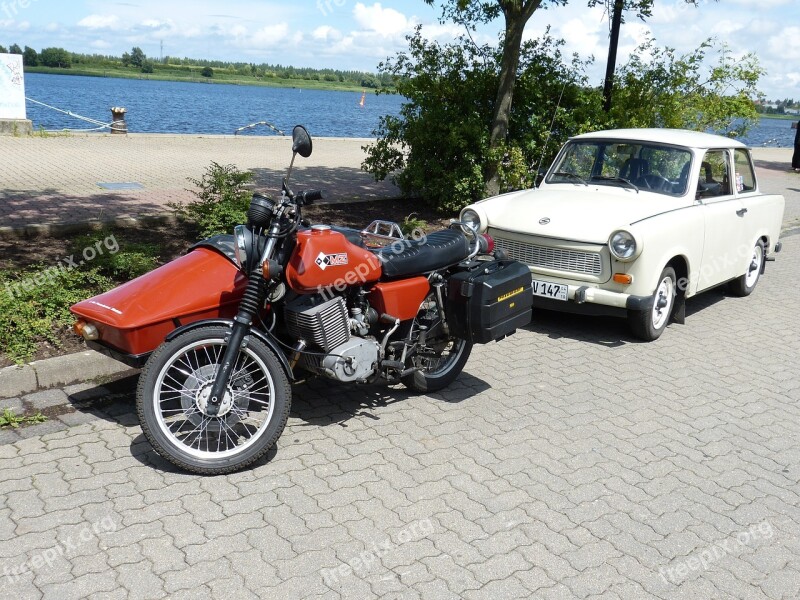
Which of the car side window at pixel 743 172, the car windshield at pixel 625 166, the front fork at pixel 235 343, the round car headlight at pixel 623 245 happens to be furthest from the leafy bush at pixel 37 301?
the car side window at pixel 743 172

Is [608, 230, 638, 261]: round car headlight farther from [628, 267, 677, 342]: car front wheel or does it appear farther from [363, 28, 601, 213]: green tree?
[363, 28, 601, 213]: green tree

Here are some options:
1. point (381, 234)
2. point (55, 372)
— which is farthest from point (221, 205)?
point (55, 372)

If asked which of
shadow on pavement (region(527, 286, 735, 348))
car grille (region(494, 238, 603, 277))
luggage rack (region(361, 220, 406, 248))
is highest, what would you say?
luggage rack (region(361, 220, 406, 248))

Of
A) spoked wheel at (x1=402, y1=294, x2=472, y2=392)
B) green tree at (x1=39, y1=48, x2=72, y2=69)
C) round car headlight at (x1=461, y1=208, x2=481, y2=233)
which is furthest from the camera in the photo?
green tree at (x1=39, y1=48, x2=72, y2=69)

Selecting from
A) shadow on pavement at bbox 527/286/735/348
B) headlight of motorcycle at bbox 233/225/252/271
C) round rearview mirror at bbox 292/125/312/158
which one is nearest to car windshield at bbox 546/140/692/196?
shadow on pavement at bbox 527/286/735/348

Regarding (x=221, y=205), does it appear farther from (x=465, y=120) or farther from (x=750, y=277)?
(x=750, y=277)

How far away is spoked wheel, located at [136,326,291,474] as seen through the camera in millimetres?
4078

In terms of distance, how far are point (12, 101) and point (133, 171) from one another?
19.9 feet

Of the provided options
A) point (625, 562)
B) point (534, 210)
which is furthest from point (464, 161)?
point (625, 562)

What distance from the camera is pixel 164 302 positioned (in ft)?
14.8

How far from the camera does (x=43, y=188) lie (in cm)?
1098

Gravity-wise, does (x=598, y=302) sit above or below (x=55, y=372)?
above

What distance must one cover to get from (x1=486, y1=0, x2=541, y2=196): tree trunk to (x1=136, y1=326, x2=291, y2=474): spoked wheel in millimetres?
7369

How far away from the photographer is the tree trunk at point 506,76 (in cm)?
1070
